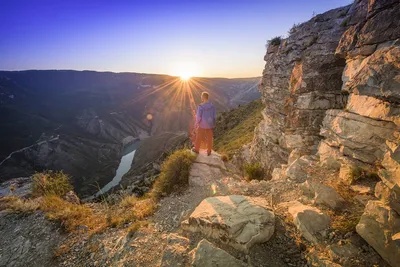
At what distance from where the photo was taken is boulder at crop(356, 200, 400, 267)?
253 cm

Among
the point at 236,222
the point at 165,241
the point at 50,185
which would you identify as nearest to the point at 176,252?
the point at 165,241

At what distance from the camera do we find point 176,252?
3338mm

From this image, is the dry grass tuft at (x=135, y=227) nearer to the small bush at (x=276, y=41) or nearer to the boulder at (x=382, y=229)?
the boulder at (x=382, y=229)

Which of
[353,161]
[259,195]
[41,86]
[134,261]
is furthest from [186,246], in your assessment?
[41,86]

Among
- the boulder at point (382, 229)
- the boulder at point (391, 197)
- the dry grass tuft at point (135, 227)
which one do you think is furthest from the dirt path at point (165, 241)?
the boulder at point (391, 197)

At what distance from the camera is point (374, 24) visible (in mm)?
5055

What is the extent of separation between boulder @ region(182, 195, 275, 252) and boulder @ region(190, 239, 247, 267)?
1.02 ft

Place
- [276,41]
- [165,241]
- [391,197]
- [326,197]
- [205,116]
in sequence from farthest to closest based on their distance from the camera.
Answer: [276,41]
[205,116]
[326,197]
[165,241]
[391,197]

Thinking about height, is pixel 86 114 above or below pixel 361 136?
below

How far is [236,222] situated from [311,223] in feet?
4.06

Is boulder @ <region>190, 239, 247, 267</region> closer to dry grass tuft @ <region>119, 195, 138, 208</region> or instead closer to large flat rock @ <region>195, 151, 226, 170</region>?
dry grass tuft @ <region>119, 195, 138, 208</region>

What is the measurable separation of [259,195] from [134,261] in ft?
10.6

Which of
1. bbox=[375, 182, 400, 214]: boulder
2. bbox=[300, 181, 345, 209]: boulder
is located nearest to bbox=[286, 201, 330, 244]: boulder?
bbox=[300, 181, 345, 209]: boulder

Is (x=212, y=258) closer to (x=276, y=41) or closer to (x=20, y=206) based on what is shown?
(x=20, y=206)
